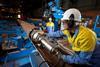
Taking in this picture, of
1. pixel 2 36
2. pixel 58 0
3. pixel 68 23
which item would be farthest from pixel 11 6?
pixel 68 23

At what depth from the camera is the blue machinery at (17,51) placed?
2411mm

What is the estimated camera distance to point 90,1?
7832 millimetres

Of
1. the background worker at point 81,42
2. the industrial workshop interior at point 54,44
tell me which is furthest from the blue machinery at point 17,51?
the background worker at point 81,42

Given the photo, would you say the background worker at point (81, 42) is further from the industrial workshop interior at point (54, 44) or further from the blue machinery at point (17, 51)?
the blue machinery at point (17, 51)

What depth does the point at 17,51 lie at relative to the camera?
8.84 ft

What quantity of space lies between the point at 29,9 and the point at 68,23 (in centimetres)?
886

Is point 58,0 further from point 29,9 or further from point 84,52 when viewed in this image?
point 29,9

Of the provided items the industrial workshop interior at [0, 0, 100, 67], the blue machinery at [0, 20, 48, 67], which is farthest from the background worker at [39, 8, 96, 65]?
the blue machinery at [0, 20, 48, 67]

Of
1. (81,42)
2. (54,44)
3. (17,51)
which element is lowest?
(17,51)

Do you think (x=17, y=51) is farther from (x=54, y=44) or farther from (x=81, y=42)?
(x=81, y=42)

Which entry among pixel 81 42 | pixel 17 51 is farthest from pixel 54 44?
pixel 81 42

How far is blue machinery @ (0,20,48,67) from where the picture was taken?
241 centimetres

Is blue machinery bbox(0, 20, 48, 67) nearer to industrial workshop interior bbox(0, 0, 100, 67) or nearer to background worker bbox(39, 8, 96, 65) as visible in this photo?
industrial workshop interior bbox(0, 0, 100, 67)

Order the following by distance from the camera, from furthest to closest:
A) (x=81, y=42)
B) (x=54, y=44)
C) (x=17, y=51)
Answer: (x=17, y=51) → (x=54, y=44) → (x=81, y=42)
